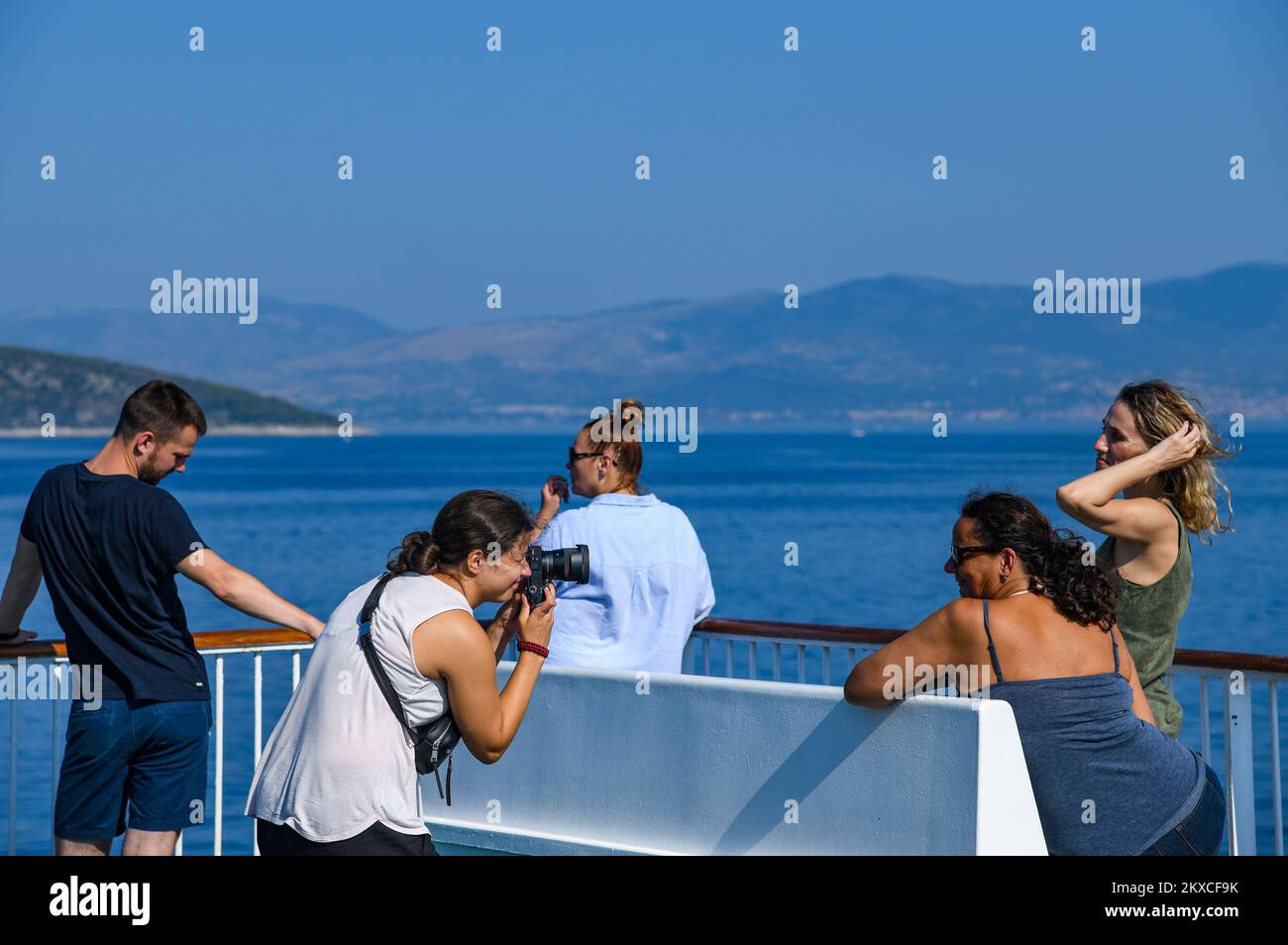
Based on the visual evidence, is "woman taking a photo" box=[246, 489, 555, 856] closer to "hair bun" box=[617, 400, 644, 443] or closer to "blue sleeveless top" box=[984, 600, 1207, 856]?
"blue sleeveless top" box=[984, 600, 1207, 856]

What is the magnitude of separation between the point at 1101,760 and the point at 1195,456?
1.03 meters

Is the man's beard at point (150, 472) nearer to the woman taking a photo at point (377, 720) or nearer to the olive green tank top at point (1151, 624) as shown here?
the woman taking a photo at point (377, 720)

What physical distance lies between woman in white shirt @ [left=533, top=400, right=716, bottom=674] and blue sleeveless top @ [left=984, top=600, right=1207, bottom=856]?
1.51 metres

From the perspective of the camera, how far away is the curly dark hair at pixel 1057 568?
3600 mm

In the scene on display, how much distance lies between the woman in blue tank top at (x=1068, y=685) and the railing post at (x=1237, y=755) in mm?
1043

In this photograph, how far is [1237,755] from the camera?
4727 mm

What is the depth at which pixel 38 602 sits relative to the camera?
31.7 meters

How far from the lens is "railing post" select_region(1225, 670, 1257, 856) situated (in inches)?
182

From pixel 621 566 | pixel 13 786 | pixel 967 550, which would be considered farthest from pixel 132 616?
pixel 967 550

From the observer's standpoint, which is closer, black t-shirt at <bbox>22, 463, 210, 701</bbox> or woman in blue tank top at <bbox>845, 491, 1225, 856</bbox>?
woman in blue tank top at <bbox>845, 491, 1225, 856</bbox>

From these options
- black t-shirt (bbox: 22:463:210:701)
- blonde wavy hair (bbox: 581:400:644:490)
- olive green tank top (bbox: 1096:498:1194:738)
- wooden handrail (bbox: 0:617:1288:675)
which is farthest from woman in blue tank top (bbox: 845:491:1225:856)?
black t-shirt (bbox: 22:463:210:701)

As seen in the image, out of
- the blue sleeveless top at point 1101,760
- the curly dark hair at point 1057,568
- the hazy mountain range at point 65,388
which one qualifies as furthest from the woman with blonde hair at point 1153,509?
the hazy mountain range at point 65,388

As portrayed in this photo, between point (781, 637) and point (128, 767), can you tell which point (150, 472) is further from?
point (781, 637)

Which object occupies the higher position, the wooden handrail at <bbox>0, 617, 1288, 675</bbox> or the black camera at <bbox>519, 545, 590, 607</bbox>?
the black camera at <bbox>519, 545, 590, 607</bbox>
